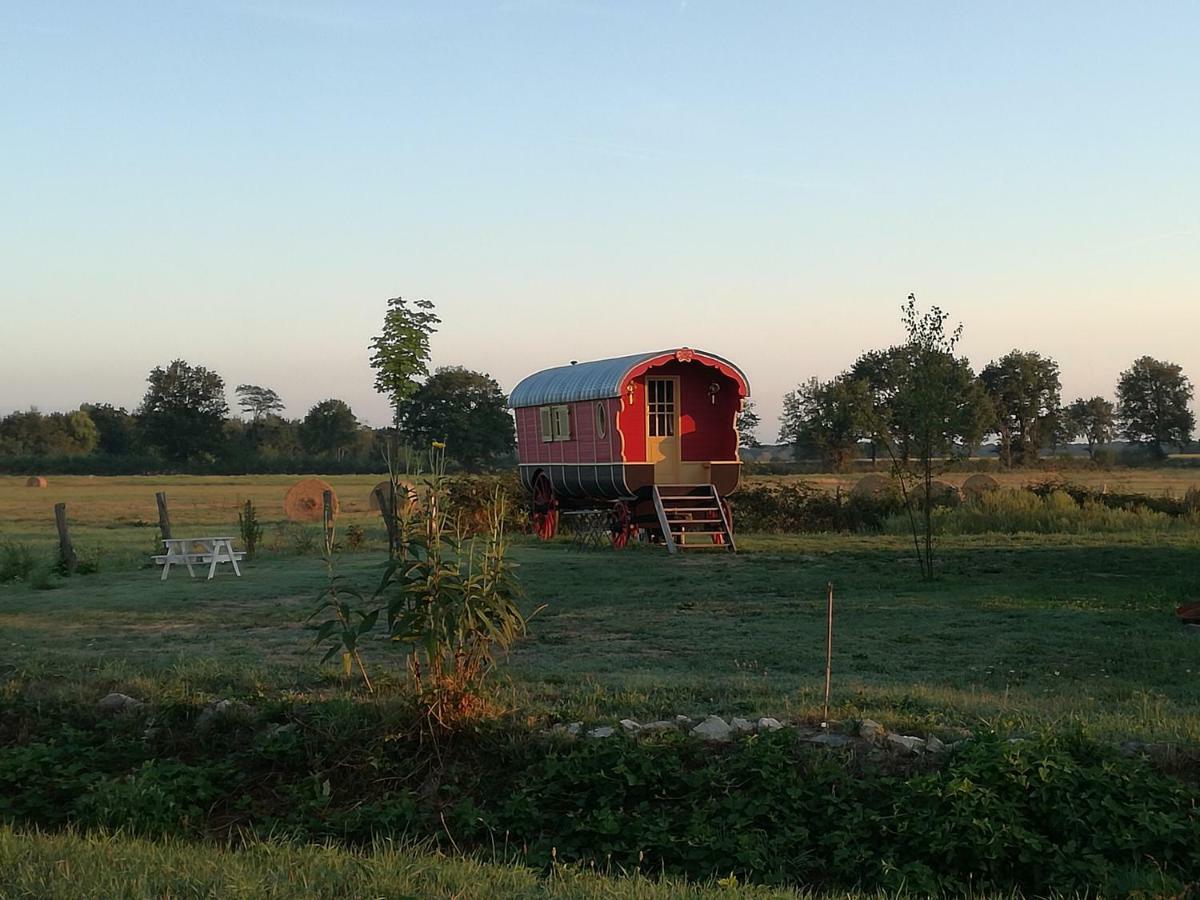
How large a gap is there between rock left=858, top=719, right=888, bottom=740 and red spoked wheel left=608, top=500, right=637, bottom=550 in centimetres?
1589

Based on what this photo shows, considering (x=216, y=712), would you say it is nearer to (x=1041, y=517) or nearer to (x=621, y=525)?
(x=621, y=525)

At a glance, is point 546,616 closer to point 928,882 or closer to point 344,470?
point 928,882

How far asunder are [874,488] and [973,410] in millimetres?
14488

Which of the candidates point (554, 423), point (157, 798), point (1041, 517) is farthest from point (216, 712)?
point (1041, 517)

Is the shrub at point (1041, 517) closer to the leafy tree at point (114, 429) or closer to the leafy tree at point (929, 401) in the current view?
the leafy tree at point (929, 401)

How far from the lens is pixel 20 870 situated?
4.85m

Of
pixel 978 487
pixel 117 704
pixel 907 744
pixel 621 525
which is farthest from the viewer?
pixel 978 487

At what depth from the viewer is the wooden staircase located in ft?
71.4

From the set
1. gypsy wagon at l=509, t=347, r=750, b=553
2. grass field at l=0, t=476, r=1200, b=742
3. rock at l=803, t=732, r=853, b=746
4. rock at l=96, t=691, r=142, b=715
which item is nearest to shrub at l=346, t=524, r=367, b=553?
grass field at l=0, t=476, r=1200, b=742

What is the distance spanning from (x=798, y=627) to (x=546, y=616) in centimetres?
273

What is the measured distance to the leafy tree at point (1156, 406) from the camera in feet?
332

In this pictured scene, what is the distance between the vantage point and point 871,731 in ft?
21.7

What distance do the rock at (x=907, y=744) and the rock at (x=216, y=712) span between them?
3.85 meters

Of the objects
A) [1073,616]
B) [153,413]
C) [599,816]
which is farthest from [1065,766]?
[153,413]
